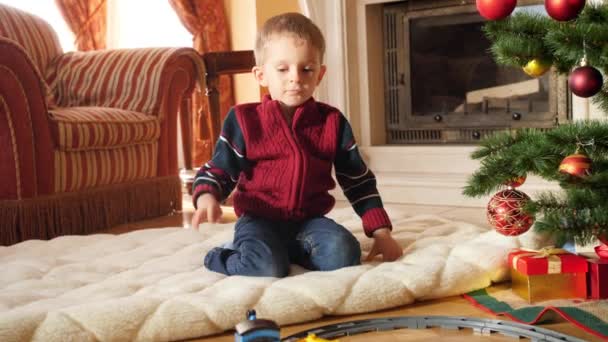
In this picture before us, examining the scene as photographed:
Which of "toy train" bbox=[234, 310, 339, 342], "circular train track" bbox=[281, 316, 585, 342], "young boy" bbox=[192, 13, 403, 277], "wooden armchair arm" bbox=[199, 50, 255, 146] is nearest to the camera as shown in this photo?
"toy train" bbox=[234, 310, 339, 342]

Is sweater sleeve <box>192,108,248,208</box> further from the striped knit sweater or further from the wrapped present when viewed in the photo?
the wrapped present

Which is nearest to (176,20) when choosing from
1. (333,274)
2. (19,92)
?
(19,92)

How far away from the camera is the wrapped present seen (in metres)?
1.42

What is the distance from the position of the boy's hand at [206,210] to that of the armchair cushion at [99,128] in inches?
42.1

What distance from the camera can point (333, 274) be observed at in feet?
4.86

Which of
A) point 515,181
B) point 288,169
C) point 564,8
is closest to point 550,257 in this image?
point 515,181

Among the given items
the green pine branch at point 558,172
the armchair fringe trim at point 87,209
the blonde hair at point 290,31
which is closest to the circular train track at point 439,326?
the green pine branch at point 558,172

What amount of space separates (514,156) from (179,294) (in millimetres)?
671

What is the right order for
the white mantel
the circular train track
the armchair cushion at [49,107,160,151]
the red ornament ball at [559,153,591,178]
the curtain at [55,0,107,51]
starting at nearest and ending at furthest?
the circular train track → the red ornament ball at [559,153,591,178] → the armchair cushion at [49,107,160,151] → the white mantel → the curtain at [55,0,107,51]

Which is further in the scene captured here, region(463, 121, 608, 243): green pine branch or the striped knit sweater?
the striped knit sweater

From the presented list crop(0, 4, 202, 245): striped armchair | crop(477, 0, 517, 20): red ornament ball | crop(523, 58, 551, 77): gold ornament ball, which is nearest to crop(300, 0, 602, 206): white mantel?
crop(0, 4, 202, 245): striped armchair

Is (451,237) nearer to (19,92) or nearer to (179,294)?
(179,294)

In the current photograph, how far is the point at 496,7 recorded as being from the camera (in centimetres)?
140

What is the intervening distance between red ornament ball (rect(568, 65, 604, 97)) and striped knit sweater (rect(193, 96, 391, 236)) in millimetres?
494
